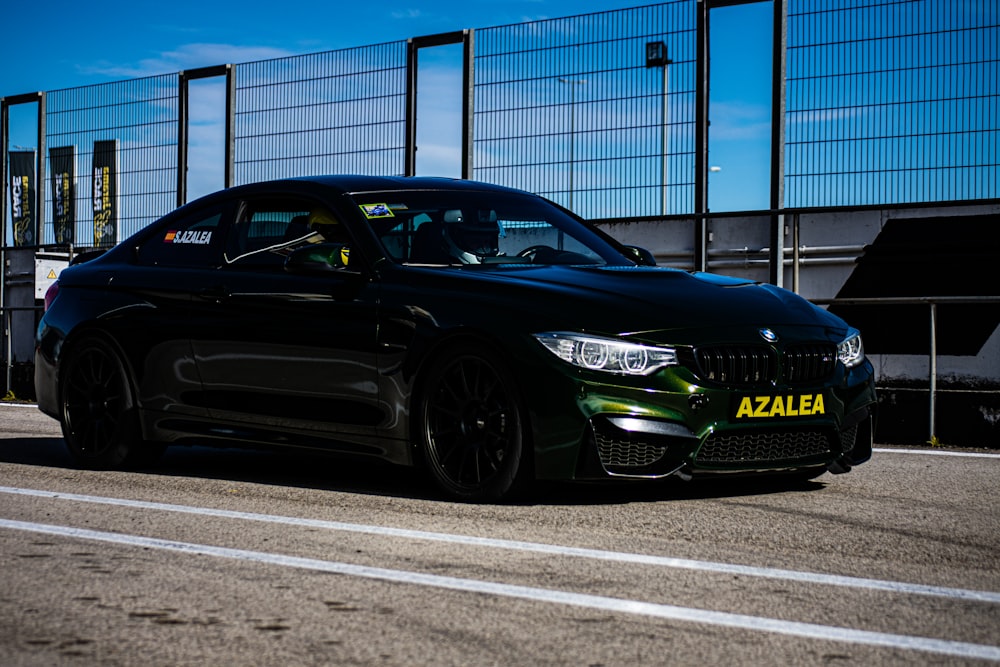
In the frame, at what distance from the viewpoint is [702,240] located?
37.7ft

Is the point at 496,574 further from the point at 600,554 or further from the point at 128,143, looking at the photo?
the point at 128,143

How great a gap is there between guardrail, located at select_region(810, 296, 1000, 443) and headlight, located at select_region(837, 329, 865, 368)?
352cm

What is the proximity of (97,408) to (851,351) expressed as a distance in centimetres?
406

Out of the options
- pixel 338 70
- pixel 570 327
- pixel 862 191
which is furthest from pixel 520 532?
pixel 338 70

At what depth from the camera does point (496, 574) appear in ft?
15.4

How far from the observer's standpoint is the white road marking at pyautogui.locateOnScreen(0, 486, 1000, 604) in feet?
14.7

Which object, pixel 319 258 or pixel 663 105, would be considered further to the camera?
pixel 663 105

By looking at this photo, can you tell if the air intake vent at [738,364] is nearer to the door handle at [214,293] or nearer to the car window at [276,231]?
the car window at [276,231]

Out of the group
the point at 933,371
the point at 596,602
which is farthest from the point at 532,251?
the point at 933,371

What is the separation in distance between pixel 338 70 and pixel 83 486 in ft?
24.6

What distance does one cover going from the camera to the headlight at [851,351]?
6504mm

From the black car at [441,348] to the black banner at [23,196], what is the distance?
9134 millimetres

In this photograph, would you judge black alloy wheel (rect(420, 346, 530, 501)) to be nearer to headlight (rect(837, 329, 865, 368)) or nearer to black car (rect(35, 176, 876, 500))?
black car (rect(35, 176, 876, 500))

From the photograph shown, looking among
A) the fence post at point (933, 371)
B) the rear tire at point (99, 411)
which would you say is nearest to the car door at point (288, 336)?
the rear tire at point (99, 411)
